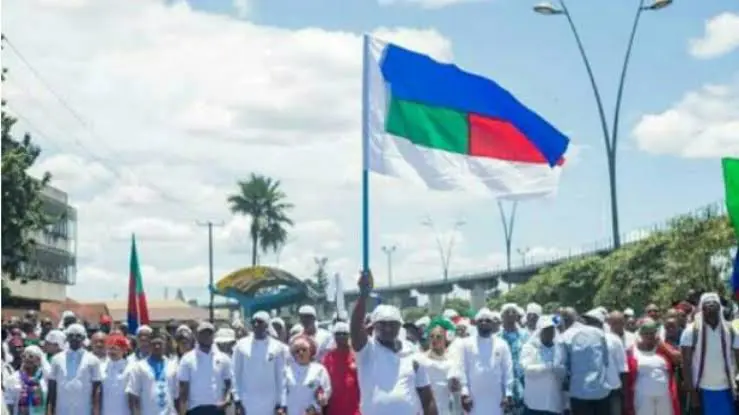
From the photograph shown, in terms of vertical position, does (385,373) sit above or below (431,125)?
below

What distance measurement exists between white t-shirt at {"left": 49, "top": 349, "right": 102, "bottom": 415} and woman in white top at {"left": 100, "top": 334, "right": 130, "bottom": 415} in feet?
0.36

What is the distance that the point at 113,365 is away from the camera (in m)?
14.5

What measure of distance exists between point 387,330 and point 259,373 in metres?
4.19

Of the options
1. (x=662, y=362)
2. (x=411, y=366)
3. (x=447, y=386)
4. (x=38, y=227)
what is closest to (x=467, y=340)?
(x=447, y=386)

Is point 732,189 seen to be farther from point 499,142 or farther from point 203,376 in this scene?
point 203,376

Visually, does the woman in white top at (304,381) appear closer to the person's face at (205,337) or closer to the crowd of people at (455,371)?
the crowd of people at (455,371)

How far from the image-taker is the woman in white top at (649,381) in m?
15.1

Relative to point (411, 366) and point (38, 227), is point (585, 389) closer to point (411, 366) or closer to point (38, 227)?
point (411, 366)

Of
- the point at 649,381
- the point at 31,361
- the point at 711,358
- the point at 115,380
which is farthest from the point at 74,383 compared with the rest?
the point at 711,358

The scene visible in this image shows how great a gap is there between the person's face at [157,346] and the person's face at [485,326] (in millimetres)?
3251

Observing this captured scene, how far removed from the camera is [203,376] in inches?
566

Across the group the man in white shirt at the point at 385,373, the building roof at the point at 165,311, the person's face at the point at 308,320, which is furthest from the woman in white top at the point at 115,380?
the building roof at the point at 165,311

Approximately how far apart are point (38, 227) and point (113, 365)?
1025 inches

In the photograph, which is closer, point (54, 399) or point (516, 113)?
point (516, 113)
